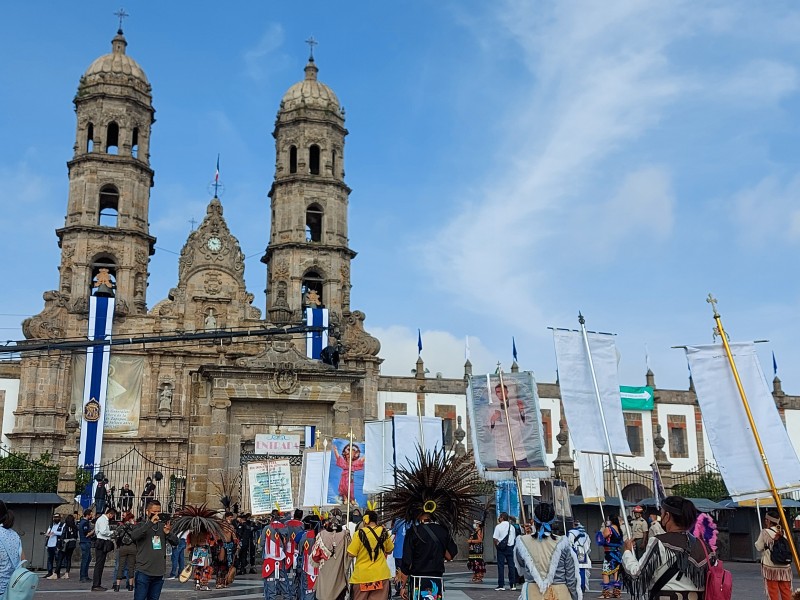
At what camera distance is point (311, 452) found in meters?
21.9

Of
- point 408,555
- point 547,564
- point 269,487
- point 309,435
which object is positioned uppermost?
point 309,435

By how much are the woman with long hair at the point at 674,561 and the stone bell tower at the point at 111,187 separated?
123 ft

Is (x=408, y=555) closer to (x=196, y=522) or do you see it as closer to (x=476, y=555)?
(x=196, y=522)

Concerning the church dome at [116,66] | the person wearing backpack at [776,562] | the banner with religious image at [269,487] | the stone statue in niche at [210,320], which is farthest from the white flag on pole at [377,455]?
the church dome at [116,66]

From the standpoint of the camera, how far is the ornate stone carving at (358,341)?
43031mm

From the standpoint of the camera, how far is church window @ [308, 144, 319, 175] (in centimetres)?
4759

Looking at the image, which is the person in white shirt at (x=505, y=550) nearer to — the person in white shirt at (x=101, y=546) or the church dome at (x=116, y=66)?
the person in white shirt at (x=101, y=546)

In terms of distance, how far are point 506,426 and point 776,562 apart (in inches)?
235

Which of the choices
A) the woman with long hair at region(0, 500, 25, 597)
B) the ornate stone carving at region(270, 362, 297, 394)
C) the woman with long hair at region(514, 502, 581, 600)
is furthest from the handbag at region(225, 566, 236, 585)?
the ornate stone carving at region(270, 362, 297, 394)

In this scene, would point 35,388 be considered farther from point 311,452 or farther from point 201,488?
point 311,452

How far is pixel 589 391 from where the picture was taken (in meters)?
13.8

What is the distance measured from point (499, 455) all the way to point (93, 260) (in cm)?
3062

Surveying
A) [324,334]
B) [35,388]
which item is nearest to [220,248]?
[324,334]

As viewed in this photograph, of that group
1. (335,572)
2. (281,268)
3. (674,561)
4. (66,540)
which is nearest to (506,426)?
(335,572)
